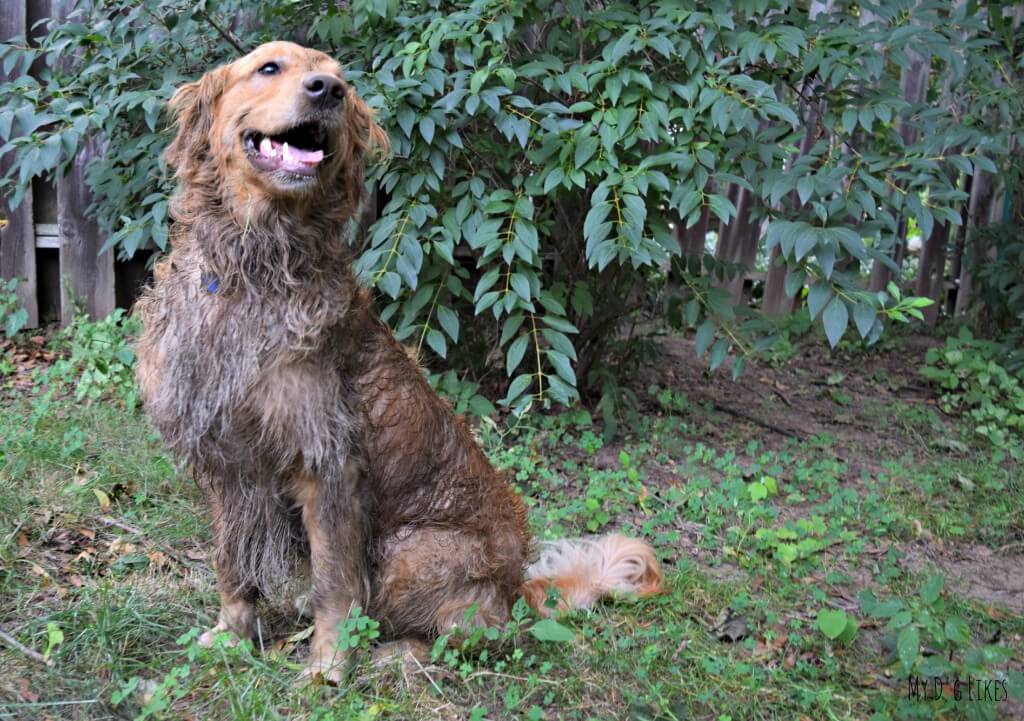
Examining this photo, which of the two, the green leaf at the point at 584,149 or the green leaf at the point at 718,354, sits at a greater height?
the green leaf at the point at 584,149

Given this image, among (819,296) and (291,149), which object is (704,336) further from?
(291,149)

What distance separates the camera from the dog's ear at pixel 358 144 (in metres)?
2.84

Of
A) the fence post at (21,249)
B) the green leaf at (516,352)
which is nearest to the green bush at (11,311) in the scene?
the fence post at (21,249)

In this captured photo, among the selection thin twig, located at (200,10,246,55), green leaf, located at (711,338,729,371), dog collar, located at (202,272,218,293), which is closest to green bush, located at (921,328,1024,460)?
green leaf, located at (711,338,729,371)

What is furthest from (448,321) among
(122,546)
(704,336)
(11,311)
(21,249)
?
(21,249)

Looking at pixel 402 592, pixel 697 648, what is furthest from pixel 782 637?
pixel 402 592

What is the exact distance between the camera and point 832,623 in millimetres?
3012

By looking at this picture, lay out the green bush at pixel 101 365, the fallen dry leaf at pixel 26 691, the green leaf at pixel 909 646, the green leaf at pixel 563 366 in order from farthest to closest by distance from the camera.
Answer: the green bush at pixel 101 365 → the green leaf at pixel 563 366 → the green leaf at pixel 909 646 → the fallen dry leaf at pixel 26 691

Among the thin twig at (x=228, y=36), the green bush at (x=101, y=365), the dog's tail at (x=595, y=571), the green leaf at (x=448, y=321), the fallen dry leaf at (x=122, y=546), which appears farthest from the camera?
the green bush at (x=101, y=365)

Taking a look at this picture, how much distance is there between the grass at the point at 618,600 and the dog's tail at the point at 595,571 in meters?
0.08

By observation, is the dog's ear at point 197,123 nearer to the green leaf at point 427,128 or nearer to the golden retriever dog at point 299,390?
the golden retriever dog at point 299,390

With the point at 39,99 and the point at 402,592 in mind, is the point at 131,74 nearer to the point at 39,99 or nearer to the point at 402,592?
the point at 39,99

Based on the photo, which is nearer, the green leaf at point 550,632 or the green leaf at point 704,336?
the green leaf at point 550,632

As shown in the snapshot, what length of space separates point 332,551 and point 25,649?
0.95 metres
